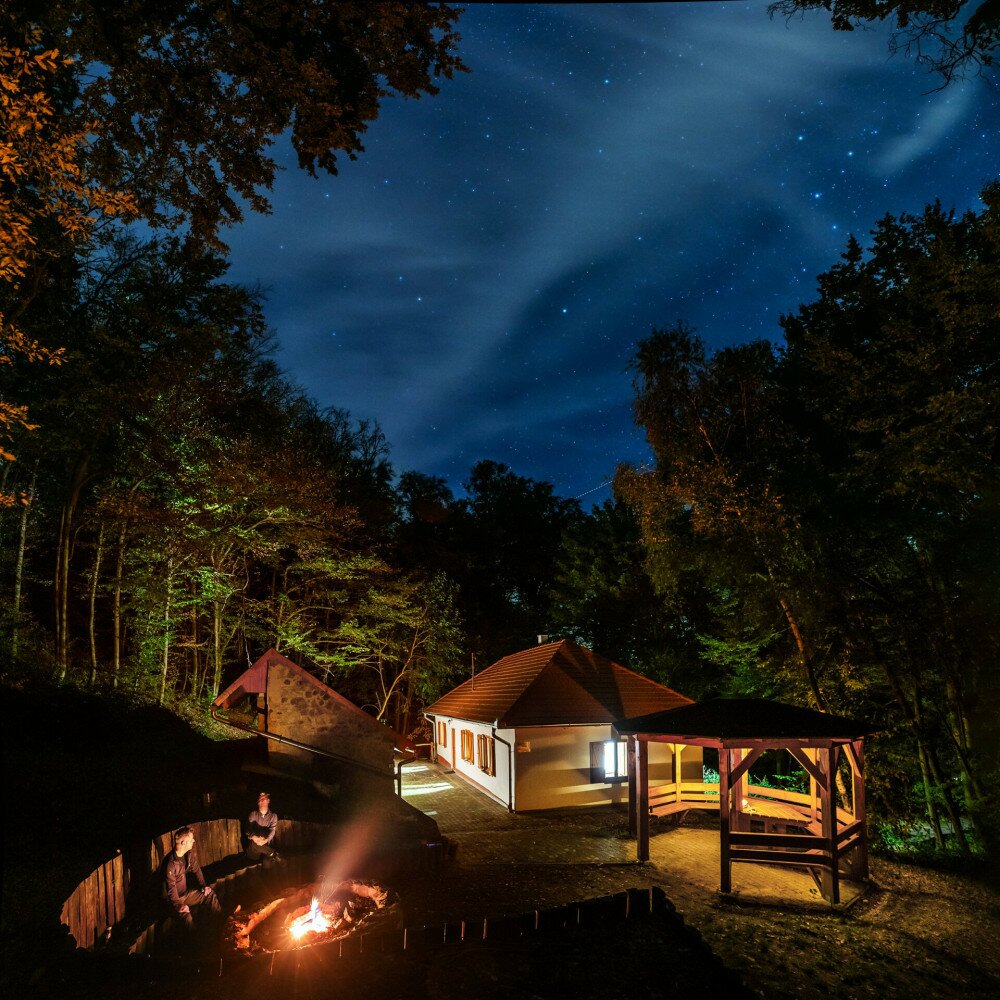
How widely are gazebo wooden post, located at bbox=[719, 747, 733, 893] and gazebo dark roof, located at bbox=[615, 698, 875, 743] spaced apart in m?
0.43

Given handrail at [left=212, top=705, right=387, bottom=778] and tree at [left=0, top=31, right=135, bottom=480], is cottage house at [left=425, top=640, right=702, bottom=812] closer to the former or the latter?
handrail at [left=212, top=705, right=387, bottom=778]

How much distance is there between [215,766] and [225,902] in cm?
680

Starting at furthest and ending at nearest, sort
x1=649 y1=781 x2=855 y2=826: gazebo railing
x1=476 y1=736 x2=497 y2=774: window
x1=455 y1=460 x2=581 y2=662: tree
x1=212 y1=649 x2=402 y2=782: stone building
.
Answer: x1=455 y1=460 x2=581 y2=662: tree
x1=476 y1=736 x2=497 y2=774: window
x1=212 y1=649 x2=402 y2=782: stone building
x1=649 y1=781 x2=855 y2=826: gazebo railing

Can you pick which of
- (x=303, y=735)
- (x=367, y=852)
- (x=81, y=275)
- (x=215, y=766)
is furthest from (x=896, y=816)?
(x=81, y=275)

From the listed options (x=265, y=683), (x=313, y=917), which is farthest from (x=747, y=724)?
(x=265, y=683)

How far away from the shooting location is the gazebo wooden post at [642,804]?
11.4 m

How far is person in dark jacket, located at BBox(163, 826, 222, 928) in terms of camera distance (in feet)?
24.0

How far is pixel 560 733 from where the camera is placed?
653 inches

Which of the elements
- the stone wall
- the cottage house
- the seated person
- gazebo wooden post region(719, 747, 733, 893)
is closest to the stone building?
the stone wall

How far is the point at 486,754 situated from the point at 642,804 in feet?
25.4

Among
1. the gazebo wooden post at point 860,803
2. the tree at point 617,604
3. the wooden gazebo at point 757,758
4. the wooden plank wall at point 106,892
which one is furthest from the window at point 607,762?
the wooden plank wall at point 106,892

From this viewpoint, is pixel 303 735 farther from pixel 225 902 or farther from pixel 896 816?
pixel 896 816

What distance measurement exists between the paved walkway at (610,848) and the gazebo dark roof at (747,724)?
2.31 metres

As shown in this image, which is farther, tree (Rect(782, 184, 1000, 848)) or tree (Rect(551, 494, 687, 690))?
tree (Rect(551, 494, 687, 690))
